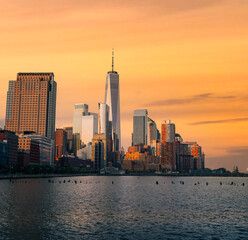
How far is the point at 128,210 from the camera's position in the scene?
291 feet

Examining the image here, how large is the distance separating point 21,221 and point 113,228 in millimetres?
18371

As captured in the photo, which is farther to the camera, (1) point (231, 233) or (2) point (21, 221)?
(2) point (21, 221)

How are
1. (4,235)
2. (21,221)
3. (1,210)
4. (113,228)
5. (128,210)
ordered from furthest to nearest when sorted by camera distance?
1. (128,210)
2. (1,210)
3. (21,221)
4. (113,228)
5. (4,235)

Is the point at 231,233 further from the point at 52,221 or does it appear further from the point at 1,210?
the point at 1,210

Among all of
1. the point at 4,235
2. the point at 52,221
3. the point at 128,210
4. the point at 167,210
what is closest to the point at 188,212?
the point at 167,210

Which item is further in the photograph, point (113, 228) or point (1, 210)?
point (1, 210)

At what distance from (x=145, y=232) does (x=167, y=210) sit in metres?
30.4

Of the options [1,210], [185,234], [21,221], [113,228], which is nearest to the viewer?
[185,234]

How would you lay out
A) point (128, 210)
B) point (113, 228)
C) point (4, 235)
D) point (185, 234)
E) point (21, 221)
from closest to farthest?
point (4, 235) → point (185, 234) → point (113, 228) → point (21, 221) → point (128, 210)

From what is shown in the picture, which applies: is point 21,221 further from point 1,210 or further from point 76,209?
point 76,209

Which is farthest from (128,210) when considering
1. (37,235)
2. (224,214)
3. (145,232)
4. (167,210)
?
(37,235)

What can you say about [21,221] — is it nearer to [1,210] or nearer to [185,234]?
[1,210]

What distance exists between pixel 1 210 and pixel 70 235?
106 ft

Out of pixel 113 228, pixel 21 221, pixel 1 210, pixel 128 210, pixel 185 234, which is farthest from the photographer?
pixel 128 210
